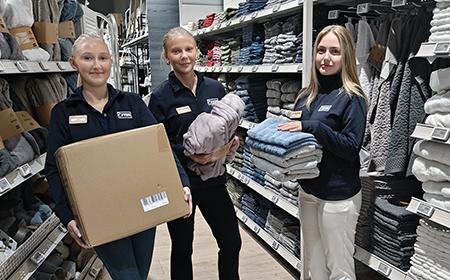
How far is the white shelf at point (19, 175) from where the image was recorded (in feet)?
4.99

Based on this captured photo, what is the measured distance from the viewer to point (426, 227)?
1628 mm

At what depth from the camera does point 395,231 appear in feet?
6.08

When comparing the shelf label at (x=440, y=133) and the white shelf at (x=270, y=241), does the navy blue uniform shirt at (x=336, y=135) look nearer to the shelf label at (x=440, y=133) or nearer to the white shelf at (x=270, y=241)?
the shelf label at (x=440, y=133)

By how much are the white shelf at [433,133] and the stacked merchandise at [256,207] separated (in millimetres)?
1792

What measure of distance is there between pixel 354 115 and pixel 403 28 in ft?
1.75

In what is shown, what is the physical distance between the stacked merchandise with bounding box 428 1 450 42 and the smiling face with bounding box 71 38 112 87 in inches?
51.3

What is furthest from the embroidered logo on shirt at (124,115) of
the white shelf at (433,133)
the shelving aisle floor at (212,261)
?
the shelving aisle floor at (212,261)

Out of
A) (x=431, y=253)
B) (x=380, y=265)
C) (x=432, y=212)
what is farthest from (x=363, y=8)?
(x=380, y=265)

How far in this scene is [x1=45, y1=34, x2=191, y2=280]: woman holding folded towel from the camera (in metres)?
1.54

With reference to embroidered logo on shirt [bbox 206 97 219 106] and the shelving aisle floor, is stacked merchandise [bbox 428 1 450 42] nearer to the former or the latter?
embroidered logo on shirt [bbox 206 97 219 106]

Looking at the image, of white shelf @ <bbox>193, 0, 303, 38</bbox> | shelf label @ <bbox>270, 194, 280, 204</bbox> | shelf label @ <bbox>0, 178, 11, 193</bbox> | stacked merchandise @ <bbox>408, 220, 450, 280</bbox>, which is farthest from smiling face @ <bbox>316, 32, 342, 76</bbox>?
shelf label @ <bbox>0, 178, 11, 193</bbox>

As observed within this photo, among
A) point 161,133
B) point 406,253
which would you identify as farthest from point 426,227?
point 161,133

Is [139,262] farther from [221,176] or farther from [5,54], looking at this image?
[5,54]

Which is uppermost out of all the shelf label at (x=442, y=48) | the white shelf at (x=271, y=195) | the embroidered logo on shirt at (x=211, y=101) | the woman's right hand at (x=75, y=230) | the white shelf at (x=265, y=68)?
the shelf label at (x=442, y=48)
